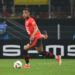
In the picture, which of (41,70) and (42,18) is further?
(42,18)

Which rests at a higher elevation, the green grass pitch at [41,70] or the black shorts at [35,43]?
the black shorts at [35,43]

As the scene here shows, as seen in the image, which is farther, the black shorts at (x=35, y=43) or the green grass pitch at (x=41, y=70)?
the black shorts at (x=35, y=43)

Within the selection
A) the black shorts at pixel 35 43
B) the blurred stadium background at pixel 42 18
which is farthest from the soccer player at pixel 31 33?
the blurred stadium background at pixel 42 18

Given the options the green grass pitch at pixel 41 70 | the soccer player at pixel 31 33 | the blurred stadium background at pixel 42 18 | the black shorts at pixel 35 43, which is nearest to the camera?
the green grass pitch at pixel 41 70

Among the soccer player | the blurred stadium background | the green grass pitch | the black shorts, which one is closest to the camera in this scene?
the green grass pitch

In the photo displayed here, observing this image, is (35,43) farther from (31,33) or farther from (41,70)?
(41,70)

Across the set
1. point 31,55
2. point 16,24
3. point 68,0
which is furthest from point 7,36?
point 68,0

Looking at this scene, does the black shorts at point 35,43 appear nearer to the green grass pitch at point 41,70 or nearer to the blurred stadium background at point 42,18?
the green grass pitch at point 41,70

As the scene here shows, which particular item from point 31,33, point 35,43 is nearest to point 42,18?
point 35,43

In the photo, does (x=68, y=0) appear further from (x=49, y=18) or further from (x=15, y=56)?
(x=15, y=56)

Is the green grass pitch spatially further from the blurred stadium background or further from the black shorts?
the blurred stadium background

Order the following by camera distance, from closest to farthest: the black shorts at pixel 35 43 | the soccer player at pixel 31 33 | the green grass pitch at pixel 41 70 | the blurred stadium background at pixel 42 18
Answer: the green grass pitch at pixel 41 70 → the soccer player at pixel 31 33 → the black shorts at pixel 35 43 → the blurred stadium background at pixel 42 18

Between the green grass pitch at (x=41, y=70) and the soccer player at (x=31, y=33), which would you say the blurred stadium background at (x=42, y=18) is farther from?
the green grass pitch at (x=41, y=70)

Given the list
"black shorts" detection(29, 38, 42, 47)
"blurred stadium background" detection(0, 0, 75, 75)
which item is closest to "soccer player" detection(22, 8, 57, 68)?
"black shorts" detection(29, 38, 42, 47)
